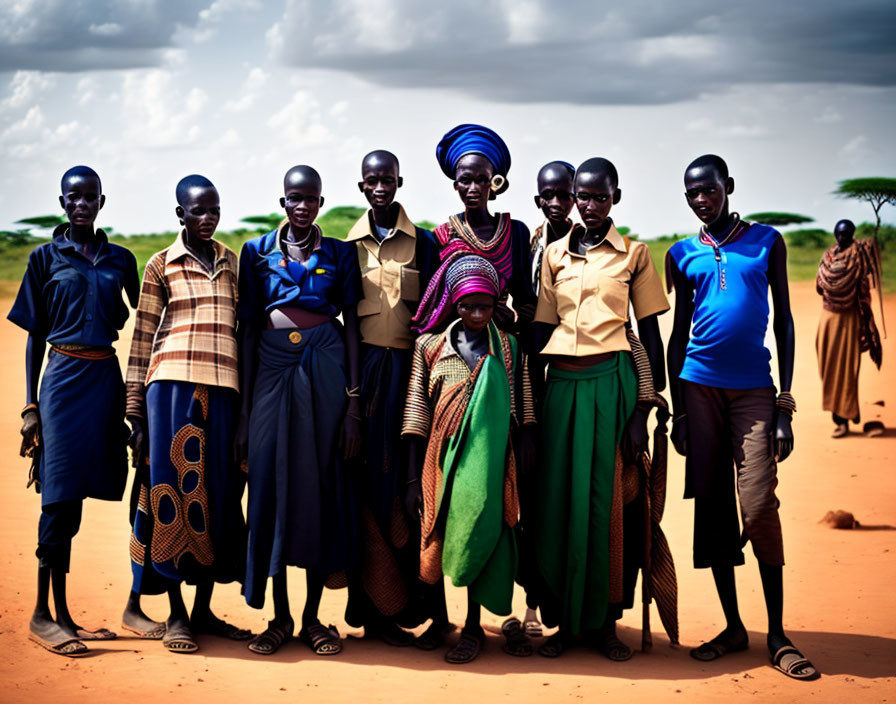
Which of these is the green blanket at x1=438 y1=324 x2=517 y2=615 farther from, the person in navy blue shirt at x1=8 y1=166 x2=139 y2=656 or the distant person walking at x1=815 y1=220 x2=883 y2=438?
the distant person walking at x1=815 y1=220 x2=883 y2=438

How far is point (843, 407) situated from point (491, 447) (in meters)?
9.49

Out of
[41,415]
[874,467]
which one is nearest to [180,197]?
[41,415]

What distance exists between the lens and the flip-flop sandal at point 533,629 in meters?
6.16

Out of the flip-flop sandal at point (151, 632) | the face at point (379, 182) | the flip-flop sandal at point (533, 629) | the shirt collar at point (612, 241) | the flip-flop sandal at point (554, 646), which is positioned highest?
the face at point (379, 182)

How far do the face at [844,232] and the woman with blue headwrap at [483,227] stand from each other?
28.9ft

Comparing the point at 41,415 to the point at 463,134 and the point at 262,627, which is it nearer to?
the point at 262,627

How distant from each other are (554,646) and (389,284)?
2.16 m

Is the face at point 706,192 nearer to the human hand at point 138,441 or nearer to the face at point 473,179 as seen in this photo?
the face at point 473,179

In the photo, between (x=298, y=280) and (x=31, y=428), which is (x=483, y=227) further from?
(x=31, y=428)

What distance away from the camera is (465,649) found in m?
5.42

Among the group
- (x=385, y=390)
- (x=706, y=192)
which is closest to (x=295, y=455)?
(x=385, y=390)

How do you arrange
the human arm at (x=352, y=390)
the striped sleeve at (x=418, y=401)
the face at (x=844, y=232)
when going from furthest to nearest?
the face at (x=844, y=232) < the human arm at (x=352, y=390) < the striped sleeve at (x=418, y=401)

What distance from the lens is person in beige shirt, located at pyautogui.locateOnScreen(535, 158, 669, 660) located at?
5.38 meters

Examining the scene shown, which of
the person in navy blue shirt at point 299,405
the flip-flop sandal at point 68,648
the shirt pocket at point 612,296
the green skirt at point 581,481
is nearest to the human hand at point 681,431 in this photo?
the green skirt at point 581,481
